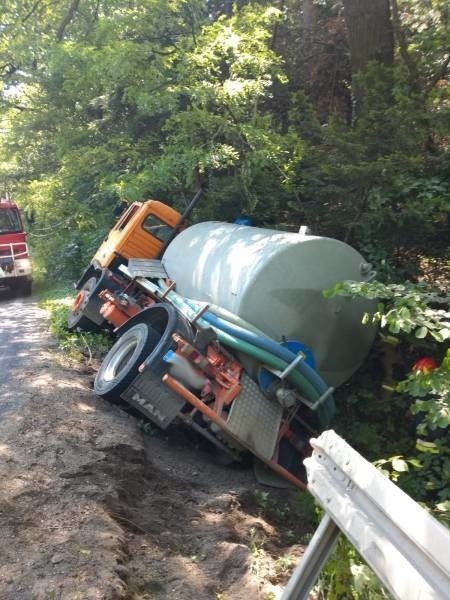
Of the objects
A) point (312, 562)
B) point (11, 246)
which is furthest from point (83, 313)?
point (312, 562)

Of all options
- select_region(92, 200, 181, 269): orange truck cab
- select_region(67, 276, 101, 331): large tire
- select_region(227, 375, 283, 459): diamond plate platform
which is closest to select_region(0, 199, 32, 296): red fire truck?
select_region(67, 276, 101, 331): large tire

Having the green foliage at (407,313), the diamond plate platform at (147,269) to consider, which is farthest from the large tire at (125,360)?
the green foliage at (407,313)

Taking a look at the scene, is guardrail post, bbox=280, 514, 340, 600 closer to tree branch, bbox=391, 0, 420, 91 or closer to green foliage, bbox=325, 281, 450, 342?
green foliage, bbox=325, 281, 450, 342

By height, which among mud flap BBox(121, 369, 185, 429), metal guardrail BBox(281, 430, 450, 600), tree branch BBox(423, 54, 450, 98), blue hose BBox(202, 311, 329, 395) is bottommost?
mud flap BBox(121, 369, 185, 429)

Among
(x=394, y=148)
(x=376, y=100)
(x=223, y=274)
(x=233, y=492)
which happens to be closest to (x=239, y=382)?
(x=233, y=492)

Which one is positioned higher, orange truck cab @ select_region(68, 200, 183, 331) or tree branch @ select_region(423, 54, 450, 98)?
tree branch @ select_region(423, 54, 450, 98)

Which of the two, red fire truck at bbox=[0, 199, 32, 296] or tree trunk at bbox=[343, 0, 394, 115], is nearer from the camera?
tree trunk at bbox=[343, 0, 394, 115]

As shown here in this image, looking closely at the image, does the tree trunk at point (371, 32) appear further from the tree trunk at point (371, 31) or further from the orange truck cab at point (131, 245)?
the orange truck cab at point (131, 245)

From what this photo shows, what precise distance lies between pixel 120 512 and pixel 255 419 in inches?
61.8

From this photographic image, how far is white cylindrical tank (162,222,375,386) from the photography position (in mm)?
5742

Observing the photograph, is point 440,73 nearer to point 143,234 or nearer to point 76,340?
point 143,234

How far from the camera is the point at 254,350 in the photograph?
5.38 m

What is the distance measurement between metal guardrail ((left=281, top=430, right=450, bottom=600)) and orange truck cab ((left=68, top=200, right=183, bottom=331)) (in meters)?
7.09

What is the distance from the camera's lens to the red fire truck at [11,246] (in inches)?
600
